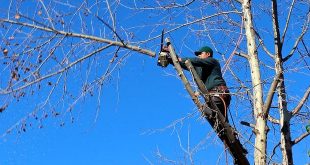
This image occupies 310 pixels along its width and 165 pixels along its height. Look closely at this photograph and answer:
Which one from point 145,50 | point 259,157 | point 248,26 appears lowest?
point 259,157

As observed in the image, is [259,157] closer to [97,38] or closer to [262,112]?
[262,112]

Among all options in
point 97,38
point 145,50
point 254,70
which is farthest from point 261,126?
point 97,38

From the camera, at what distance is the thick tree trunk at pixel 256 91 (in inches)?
239

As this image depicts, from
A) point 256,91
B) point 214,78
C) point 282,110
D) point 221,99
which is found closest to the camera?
point 221,99

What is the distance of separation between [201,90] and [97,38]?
115 cm

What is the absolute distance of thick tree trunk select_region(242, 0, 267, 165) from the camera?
6.07 metres

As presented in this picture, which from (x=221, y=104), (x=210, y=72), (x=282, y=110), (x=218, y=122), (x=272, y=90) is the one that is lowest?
(x=218, y=122)

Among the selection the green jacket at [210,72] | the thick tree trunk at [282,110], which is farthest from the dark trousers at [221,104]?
the thick tree trunk at [282,110]

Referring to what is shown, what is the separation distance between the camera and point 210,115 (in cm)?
573

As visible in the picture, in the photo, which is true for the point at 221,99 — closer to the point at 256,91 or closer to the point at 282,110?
the point at 256,91

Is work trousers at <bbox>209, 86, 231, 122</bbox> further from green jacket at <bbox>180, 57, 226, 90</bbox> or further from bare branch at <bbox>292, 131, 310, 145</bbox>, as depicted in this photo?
bare branch at <bbox>292, 131, 310, 145</bbox>

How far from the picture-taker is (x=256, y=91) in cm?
A: 634

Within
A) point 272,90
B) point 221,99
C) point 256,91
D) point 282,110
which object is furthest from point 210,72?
point 282,110

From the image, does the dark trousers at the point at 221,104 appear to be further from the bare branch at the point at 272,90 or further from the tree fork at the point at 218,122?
the bare branch at the point at 272,90
